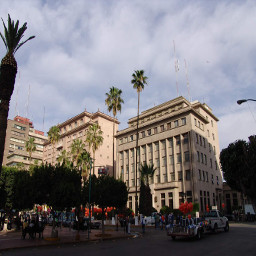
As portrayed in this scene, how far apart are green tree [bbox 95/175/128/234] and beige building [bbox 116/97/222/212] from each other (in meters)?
24.1

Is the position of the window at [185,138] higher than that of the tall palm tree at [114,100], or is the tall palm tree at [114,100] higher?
the tall palm tree at [114,100]

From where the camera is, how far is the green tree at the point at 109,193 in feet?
79.5

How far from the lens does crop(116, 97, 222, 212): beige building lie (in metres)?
51.4

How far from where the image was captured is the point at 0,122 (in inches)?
600

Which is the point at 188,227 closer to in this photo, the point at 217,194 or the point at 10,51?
the point at 10,51

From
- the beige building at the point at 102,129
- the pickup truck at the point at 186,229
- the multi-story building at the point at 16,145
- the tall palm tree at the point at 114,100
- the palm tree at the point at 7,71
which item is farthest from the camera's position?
the multi-story building at the point at 16,145

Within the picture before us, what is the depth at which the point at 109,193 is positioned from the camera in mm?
24438

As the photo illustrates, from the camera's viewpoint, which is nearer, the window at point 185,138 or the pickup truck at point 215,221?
the pickup truck at point 215,221

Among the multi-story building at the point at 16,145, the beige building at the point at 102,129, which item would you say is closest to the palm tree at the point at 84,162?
the beige building at the point at 102,129

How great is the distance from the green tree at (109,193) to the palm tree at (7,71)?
1148 centimetres

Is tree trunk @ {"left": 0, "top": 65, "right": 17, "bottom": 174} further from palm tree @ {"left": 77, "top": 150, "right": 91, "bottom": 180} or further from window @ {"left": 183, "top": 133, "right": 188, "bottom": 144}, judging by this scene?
window @ {"left": 183, "top": 133, "right": 188, "bottom": 144}

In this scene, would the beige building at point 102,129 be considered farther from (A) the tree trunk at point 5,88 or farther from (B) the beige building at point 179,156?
(A) the tree trunk at point 5,88

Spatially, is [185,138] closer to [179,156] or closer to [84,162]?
[179,156]

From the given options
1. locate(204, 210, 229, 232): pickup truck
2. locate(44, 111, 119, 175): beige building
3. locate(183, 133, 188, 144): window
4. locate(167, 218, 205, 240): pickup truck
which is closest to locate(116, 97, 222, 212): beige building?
locate(183, 133, 188, 144): window
